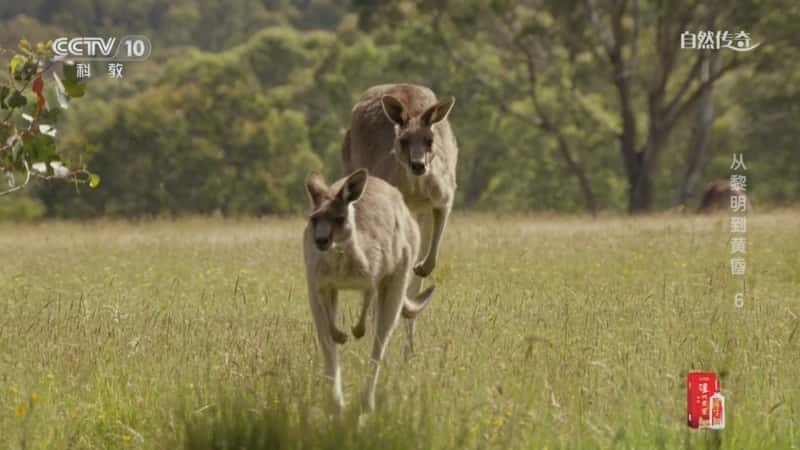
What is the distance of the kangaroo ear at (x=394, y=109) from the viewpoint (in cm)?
924

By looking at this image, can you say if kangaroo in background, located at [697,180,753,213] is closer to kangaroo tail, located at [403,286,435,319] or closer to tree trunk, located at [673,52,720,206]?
tree trunk, located at [673,52,720,206]

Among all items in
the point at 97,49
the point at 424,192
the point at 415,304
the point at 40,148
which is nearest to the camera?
the point at 40,148

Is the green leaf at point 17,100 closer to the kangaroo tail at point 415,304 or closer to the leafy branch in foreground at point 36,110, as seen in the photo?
the leafy branch in foreground at point 36,110

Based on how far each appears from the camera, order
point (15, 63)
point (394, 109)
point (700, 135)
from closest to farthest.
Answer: point (15, 63) → point (394, 109) → point (700, 135)

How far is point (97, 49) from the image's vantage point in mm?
13617

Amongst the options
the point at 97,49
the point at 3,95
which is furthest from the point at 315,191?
the point at 97,49

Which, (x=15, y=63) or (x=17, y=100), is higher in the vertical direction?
(x=15, y=63)

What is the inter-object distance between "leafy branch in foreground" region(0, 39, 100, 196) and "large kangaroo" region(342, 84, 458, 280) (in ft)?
11.9

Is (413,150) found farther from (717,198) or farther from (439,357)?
(717,198)

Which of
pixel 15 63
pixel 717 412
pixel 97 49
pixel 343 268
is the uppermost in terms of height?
pixel 97 49

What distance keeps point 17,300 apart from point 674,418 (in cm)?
747

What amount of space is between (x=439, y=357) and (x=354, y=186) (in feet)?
5.58

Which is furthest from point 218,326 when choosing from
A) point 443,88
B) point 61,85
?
point 443,88

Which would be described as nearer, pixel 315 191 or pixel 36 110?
pixel 36 110
